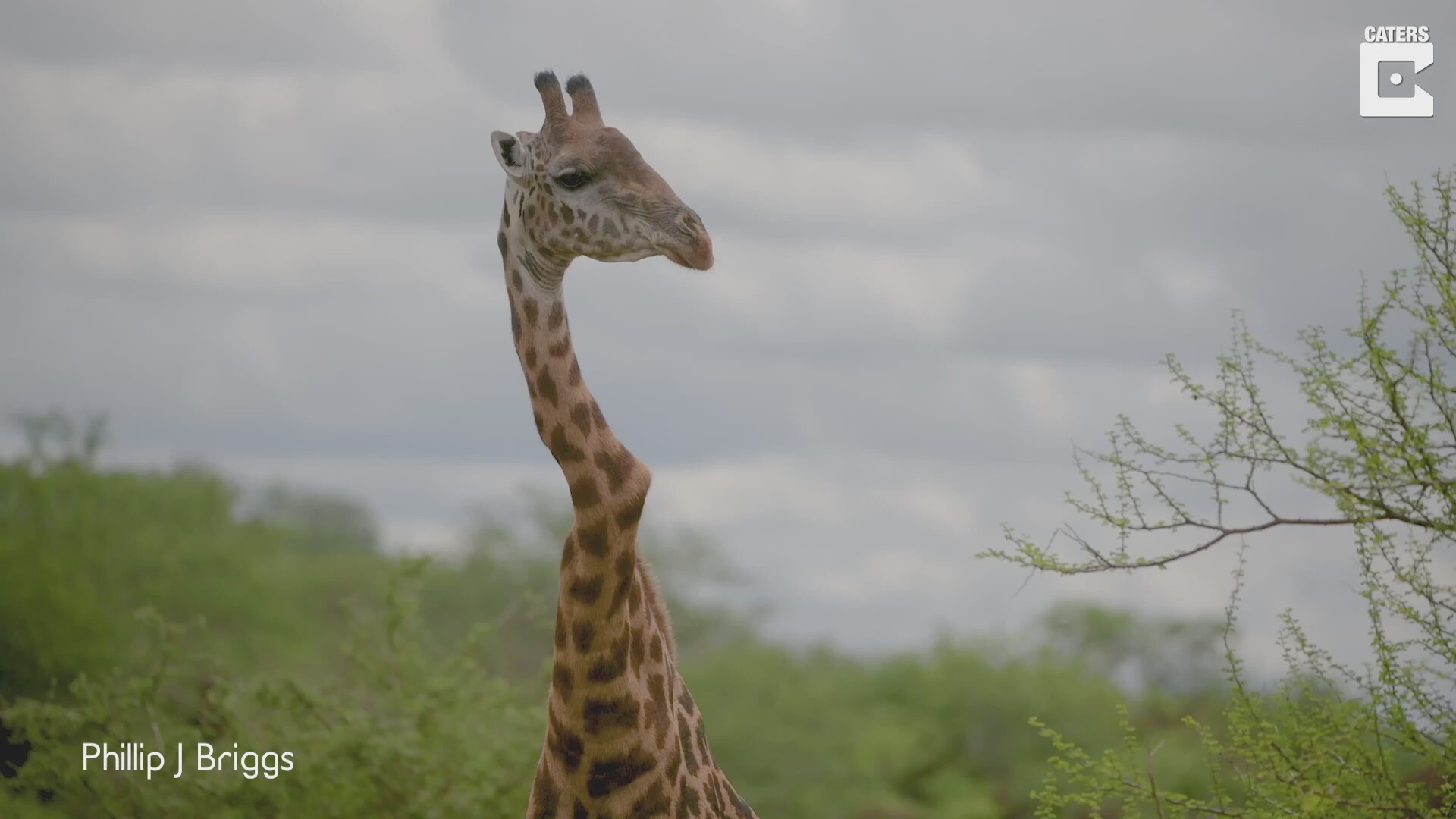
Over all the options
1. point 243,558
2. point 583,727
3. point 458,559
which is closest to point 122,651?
point 243,558

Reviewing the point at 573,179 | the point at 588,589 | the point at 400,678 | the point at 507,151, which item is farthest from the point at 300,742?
the point at 573,179

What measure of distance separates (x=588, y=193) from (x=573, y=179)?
0.10 metres

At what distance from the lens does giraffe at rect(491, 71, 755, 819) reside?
6.63 metres

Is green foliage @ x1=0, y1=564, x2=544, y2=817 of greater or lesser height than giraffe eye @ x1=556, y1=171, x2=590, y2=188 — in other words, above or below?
below

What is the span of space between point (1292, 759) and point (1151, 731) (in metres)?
43.0

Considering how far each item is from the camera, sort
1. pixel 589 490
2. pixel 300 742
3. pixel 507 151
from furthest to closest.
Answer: pixel 300 742 → pixel 507 151 → pixel 589 490

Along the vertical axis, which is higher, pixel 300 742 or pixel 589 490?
pixel 589 490

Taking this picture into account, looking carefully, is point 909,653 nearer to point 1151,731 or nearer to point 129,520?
point 1151,731

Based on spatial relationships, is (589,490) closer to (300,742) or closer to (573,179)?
(573,179)

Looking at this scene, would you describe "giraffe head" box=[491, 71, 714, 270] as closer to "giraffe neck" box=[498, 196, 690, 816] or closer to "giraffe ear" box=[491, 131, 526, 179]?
"giraffe ear" box=[491, 131, 526, 179]

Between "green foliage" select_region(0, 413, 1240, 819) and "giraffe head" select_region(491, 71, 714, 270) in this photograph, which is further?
"green foliage" select_region(0, 413, 1240, 819)

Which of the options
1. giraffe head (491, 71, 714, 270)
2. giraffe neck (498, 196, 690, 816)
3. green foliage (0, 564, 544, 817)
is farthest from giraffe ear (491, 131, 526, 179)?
green foliage (0, 564, 544, 817)

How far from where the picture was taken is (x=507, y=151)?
7059 mm

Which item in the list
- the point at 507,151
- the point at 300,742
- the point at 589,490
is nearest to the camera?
the point at 589,490
